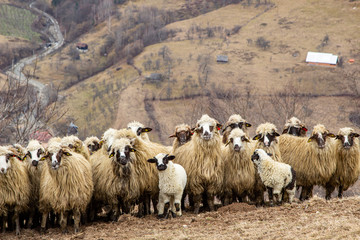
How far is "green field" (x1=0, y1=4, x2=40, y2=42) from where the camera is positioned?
127625 millimetres

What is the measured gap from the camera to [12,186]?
12227mm

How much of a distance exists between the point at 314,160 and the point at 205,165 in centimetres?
344

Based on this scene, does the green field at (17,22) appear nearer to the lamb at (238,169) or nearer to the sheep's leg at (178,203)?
the lamb at (238,169)

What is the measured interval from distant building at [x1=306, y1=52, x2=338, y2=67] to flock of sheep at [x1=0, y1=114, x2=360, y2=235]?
7450 centimetres

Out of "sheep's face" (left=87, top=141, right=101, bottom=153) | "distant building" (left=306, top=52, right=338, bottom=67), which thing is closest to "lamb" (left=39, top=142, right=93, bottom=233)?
"sheep's face" (left=87, top=141, right=101, bottom=153)

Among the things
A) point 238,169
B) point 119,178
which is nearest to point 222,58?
point 238,169

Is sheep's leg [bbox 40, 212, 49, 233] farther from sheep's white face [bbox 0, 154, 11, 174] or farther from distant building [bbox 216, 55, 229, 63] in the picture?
distant building [bbox 216, 55, 229, 63]

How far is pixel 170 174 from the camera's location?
40.7 ft

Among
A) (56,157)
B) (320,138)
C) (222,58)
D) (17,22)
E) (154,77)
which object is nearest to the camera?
(56,157)

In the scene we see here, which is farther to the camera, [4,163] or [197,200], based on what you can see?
[197,200]

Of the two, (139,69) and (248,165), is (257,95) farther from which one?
(248,165)

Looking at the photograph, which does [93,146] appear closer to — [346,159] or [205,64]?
[346,159]

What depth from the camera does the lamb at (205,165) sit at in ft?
43.2

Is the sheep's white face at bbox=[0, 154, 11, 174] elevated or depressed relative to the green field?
depressed
